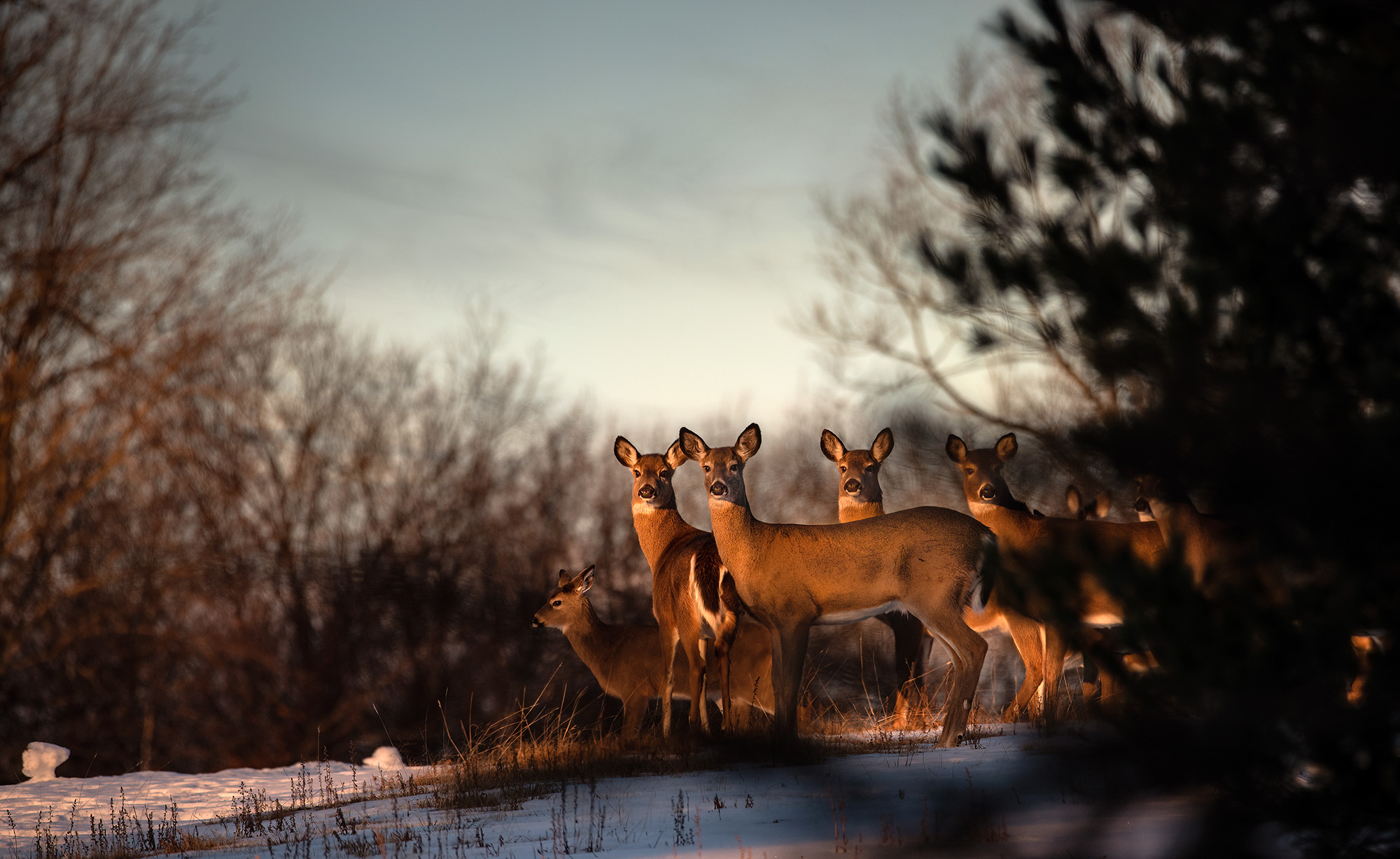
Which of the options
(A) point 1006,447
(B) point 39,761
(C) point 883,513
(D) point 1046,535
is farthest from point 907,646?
(B) point 39,761

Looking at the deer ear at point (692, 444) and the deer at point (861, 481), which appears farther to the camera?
the deer at point (861, 481)

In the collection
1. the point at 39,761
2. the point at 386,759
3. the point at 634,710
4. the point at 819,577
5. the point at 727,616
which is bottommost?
the point at 386,759

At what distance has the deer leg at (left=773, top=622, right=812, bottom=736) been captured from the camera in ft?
25.6

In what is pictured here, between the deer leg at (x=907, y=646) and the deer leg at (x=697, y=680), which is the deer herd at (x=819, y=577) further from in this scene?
the deer leg at (x=907, y=646)

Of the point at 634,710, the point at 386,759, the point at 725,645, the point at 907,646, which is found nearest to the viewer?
the point at 725,645

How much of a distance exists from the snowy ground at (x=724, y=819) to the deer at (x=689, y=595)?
1.33 metres

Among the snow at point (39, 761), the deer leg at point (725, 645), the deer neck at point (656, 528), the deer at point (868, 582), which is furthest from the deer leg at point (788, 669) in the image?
the snow at point (39, 761)

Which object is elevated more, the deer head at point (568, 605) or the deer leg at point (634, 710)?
the deer head at point (568, 605)

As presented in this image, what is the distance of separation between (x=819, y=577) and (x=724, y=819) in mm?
2296

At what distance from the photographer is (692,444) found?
919 cm

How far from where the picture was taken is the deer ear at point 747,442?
9.27m

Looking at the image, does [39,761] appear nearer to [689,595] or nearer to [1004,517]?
[689,595]

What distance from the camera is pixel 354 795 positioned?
855cm

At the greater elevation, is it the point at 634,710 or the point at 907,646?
the point at 907,646
